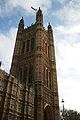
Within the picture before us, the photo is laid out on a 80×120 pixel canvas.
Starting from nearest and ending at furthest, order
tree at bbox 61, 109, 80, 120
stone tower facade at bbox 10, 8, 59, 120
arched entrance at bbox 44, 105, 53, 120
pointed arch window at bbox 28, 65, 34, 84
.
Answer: stone tower facade at bbox 10, 8, 59, 120 < arched entrance at bbox 44, 105, 53, 120 < pointed arch window at bbox 28, 65, 34, 84 < tree at bbox 61, 109, 80, 120

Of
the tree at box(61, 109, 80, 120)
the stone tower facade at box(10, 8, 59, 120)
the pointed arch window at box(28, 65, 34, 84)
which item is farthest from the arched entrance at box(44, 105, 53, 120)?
the tree at box(61, 109, 80, 120)

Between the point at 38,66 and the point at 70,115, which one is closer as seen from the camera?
the point at 38,66

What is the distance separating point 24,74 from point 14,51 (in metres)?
9.39

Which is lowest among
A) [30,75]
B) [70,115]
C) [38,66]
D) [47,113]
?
[47,113]

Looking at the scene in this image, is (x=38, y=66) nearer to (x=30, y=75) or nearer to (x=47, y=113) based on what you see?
(x=30, y=75)

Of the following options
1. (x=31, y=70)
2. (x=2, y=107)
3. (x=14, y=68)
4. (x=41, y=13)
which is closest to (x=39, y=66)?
(x=31, y=70)

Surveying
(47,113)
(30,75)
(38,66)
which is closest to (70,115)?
(47,113)

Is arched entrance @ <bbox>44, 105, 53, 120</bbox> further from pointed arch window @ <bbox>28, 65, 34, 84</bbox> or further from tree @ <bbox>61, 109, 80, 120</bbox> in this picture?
tree @ <bbox>61, 109, 80, 120</bbox>

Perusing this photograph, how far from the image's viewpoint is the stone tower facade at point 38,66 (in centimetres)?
4065

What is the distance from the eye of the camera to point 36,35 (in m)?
52.1

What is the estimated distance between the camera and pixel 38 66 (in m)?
44.6

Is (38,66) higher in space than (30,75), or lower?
higher

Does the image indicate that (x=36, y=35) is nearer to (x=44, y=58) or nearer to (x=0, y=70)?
(x=44, y=58)

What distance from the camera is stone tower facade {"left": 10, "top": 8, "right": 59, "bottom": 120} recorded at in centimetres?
4065
